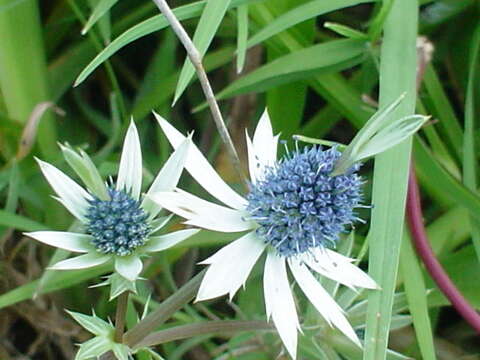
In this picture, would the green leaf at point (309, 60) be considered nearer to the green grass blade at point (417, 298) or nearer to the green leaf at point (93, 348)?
the green grass blade at point (417, 298)

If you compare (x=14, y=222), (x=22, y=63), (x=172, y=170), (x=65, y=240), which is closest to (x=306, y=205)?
(x=172, y=170)

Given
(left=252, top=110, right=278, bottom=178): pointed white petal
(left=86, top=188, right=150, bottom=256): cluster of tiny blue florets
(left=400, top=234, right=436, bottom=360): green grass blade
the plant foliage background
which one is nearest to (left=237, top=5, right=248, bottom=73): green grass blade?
the plant foliage background

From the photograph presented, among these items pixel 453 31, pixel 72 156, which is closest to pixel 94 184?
pixel 72 156

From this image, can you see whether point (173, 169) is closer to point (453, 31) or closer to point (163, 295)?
point (163, 295)

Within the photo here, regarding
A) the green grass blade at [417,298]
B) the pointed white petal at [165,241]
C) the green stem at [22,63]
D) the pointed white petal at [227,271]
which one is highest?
the green stem at [22,63]

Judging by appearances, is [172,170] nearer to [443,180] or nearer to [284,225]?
[284,225]

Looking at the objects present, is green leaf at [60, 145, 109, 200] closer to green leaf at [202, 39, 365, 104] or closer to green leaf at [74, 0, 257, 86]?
green leaf at [74, 0, 257, 86]

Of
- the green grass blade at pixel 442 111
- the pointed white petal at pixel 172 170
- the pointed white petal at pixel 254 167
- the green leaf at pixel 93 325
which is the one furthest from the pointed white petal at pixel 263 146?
the green grass blade at pixel 442 111
